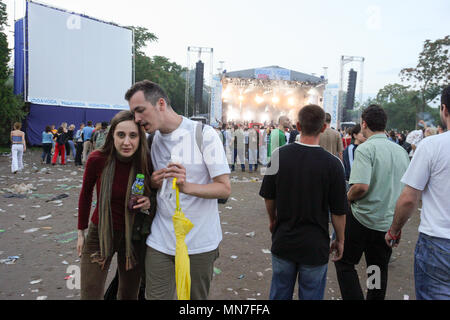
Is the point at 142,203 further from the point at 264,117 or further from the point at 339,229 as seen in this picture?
the point at 264,117

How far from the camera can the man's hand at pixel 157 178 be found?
191 cm

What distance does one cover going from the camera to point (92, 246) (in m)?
2.13

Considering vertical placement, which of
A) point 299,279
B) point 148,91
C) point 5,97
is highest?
point 5,97

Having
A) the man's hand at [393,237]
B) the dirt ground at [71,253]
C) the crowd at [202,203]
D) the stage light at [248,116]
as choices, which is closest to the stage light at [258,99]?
the stage light at [248,116]

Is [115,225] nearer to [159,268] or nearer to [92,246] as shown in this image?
[92,246]

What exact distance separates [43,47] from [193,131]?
714 inches

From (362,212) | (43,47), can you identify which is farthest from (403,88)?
(362,212)

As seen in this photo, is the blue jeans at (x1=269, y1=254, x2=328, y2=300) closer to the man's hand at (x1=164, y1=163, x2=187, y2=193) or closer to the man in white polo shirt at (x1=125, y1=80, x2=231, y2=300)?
the man in white polo shirt at (x1=125, y1=80, x2=231, y2=300)

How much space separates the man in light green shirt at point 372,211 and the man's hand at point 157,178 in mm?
1609

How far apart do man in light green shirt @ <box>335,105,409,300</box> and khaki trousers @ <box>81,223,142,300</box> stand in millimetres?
1664

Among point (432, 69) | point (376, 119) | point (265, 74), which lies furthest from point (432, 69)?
point (376, 119)

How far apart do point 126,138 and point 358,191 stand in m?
1.89

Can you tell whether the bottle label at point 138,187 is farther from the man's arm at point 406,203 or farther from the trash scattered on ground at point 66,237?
the trash scattered on ground at point 66,237

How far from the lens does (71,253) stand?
4.24 meters
